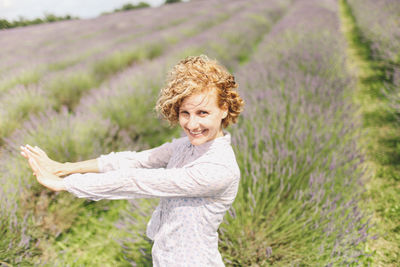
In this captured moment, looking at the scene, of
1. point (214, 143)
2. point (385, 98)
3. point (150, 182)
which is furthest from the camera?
point (385, 98)

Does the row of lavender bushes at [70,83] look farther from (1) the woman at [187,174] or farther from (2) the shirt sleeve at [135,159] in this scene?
(1) the woman at [187,174]

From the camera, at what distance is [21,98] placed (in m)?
3.58

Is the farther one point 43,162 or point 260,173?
point 260,173

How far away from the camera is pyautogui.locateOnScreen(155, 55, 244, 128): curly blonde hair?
94cm

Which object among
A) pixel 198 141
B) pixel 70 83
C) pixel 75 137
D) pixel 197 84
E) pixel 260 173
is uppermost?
pixel 197 84

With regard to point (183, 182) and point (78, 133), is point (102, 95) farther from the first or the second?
point (183, 182)

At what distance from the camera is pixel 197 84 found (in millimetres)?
937

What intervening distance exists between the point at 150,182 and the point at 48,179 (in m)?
0.40

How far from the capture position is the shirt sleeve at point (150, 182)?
90 cm

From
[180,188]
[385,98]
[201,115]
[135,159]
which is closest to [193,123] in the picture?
[201,115]

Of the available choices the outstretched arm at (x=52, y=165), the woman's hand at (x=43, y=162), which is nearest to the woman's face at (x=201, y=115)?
the outstretched arm at (x=52, y=165)

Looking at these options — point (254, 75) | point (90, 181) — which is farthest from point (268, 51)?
point (90, 181)

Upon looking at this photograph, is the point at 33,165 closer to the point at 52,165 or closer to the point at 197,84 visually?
the point at 52,165

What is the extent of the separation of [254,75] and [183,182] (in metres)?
2.59
